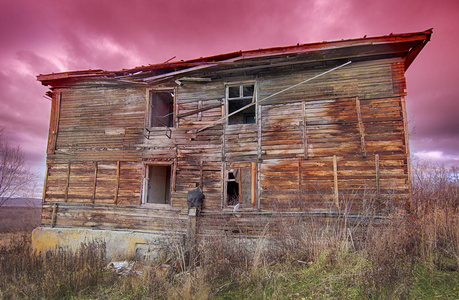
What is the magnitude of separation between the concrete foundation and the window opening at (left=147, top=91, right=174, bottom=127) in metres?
4.51

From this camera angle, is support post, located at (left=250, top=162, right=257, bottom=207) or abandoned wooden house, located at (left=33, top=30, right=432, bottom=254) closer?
abandoned wooden house, located at (left=33, top=30, right=432, bottom=254)

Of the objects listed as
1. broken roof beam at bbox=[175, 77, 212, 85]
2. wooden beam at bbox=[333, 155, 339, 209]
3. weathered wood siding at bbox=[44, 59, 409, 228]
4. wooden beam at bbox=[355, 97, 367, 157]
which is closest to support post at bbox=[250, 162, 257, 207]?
weathered wood siding at bbox=[44, 59, 409, 228]

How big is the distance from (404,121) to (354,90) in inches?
73.3

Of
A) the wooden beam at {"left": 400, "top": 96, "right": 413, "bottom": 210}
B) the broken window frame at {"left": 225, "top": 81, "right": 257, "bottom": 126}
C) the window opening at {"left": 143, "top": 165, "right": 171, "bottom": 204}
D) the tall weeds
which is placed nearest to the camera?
the tall weeds

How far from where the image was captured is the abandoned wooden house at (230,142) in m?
8.43

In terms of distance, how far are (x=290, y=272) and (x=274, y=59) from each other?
282 inches

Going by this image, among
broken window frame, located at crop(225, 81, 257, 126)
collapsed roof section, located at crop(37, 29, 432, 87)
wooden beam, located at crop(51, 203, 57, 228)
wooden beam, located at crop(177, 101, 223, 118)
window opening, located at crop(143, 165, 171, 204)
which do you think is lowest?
wooden beam, located at crop(51, 203, 57, 228)

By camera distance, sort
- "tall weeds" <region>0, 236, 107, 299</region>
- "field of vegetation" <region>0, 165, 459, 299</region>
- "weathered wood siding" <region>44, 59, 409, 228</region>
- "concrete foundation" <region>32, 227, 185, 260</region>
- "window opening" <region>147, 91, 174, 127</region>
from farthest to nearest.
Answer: "window opening" <region>147, 91, 174, 127</region>
"concrete foundation" <region>32, 227, 185, 260</region>
"weathered wood siding" <region>44, 59, 409, 228</region>
"tall weeds" <region>0, 236, 107, 299</region>
"field of vegetation" <region>0, 165, 459, 299</region>

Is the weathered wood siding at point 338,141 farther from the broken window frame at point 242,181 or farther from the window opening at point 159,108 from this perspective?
the window opening at point 159,108

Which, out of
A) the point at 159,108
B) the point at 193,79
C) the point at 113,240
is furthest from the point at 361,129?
the point at 113,240

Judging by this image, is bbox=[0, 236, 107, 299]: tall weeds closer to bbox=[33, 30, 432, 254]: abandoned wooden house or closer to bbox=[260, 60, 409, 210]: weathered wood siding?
bbox=[33, 30, 432, 254]: abandoned wooden house

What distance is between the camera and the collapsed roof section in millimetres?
8312

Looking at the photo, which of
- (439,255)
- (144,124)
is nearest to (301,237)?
(439,255)

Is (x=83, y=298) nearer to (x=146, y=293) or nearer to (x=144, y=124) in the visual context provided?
(x=146, y=293)
